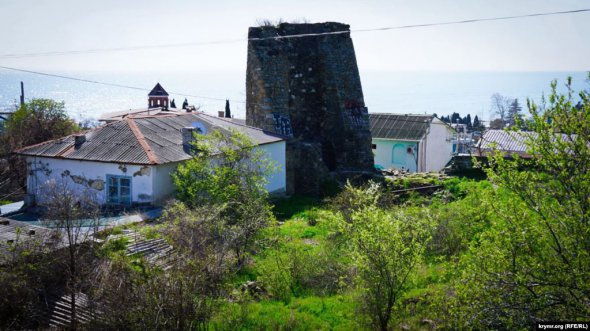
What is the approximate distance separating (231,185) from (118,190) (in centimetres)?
445

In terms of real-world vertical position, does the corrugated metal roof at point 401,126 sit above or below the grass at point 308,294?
above

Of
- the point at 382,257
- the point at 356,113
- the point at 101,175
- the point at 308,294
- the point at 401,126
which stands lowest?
the point at 308,294

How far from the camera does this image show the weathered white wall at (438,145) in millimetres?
37719

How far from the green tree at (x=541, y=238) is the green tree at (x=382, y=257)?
1.47m

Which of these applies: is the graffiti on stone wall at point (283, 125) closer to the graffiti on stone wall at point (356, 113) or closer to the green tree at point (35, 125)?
the graffiti on stone wall at point (356, 113)

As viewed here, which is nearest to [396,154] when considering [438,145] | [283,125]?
[438,145]

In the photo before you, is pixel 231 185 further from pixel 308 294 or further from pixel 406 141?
pixel 406 141

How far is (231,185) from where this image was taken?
16.2 m

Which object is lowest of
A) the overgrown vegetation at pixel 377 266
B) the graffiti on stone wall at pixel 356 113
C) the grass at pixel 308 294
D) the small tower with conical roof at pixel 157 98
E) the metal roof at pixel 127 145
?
the grass at pixel 308 294

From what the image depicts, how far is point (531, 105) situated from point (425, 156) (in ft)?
94.8

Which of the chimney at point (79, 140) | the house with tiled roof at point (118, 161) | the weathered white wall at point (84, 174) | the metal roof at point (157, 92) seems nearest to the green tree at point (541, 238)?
the house with tiled roof at point (118, 161)

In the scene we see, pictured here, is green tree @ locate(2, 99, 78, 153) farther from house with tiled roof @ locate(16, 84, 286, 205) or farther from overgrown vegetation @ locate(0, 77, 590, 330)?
overgrown vegetation @ locate(0, 77, 590, 330)

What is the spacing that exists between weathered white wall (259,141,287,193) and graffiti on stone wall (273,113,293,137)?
6.66 feet

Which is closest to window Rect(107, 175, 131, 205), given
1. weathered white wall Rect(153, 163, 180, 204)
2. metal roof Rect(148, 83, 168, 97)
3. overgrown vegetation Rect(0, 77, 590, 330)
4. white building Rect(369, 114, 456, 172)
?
weathered white wall Rect(153, 163, 180, 204)
